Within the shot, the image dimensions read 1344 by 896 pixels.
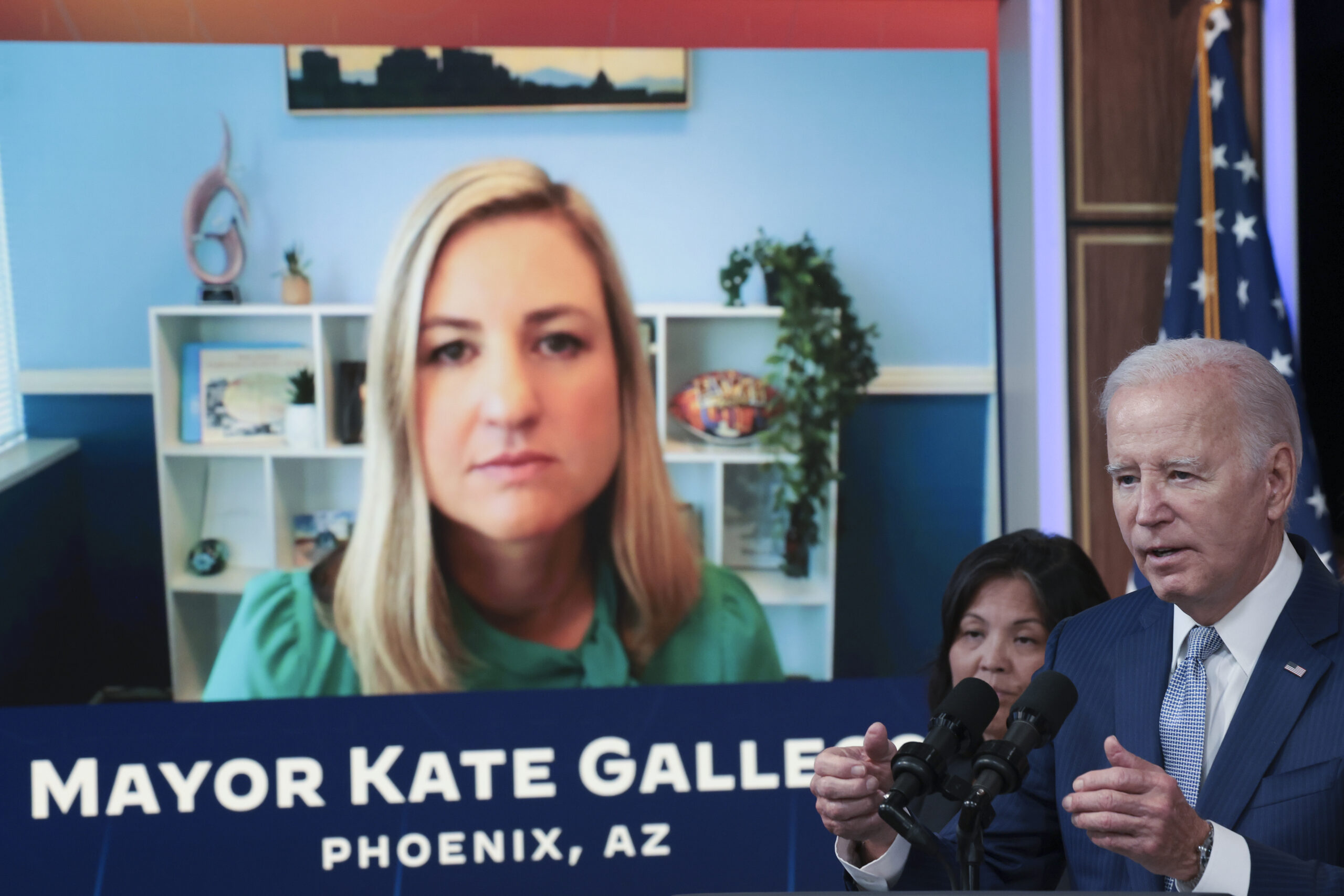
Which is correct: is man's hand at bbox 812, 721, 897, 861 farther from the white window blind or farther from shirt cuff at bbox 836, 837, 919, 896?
the white window blind

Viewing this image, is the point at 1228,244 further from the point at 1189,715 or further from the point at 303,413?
the point at 303,413

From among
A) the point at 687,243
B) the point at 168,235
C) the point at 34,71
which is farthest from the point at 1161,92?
the point at 34,71

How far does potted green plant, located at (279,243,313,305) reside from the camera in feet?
10.1

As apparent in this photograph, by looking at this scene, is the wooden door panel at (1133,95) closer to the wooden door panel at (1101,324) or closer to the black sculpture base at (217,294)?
the wooden door panel at (1101,324)

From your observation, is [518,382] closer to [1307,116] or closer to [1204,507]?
[1204,507]

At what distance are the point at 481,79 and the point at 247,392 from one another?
106 centimetres

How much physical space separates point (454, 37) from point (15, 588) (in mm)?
1946

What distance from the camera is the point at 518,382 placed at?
10.1 ft

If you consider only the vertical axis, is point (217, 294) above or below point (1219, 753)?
above

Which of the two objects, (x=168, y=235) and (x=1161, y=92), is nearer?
(x=168, y=235)

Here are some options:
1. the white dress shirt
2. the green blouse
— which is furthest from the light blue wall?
the white dress shirt

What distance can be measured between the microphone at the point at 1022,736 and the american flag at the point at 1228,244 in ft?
7.61

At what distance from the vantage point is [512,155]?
10.2 feet

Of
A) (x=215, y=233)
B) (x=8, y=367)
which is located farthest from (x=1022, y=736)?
(x=8, y=367)
